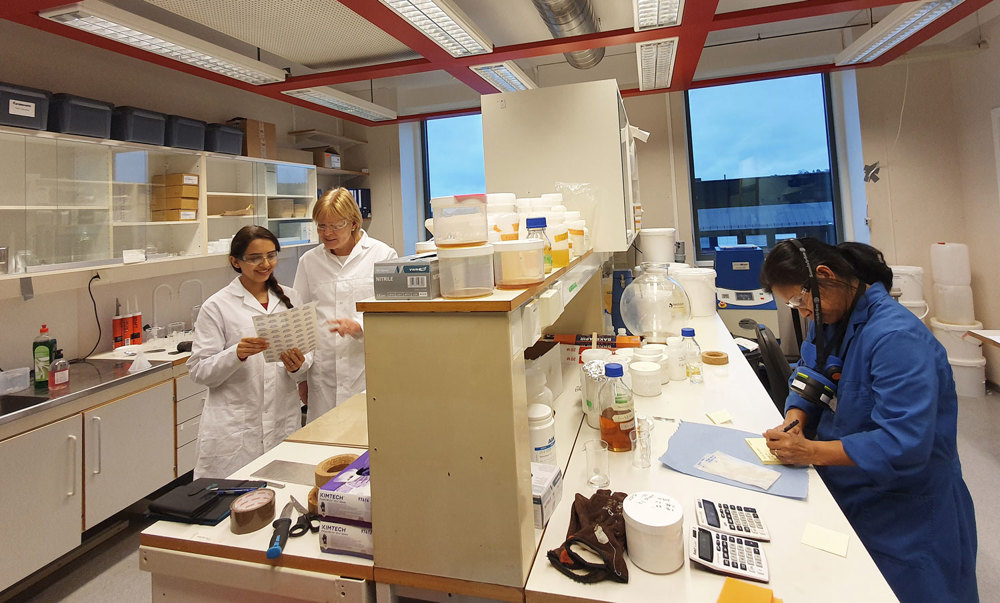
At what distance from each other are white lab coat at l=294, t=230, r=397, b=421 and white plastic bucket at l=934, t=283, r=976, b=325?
4.51 meters

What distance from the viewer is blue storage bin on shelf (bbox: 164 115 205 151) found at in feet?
10.6

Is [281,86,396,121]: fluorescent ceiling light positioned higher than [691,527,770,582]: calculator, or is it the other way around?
[281,86,396,121]: fluorescent ceiling light

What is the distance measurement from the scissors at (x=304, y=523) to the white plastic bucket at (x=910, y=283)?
474 cm

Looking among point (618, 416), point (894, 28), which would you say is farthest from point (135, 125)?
point (894, 28)

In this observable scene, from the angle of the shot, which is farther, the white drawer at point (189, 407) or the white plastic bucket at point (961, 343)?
the white plastic bucket at point (961, 343)

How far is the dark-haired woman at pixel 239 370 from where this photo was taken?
1.95 m

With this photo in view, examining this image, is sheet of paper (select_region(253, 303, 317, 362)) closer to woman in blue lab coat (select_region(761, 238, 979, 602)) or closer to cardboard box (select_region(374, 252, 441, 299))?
cardboard box (select_region(374, 252, 441, 299))

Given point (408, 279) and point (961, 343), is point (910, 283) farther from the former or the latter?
point (408, 279)

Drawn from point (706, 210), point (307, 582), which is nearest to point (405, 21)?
point (307, 582)

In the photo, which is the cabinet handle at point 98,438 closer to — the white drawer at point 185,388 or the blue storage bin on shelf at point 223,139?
the white drawer at point 185,388

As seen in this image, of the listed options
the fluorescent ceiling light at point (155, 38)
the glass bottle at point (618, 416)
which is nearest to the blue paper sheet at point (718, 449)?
the glass bottle at point (618, 416)

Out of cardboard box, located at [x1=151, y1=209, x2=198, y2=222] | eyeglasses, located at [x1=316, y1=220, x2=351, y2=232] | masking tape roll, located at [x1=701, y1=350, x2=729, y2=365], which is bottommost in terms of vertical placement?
masking tape roll, located at [x1=701, y1=350, x2=729, y2=365]

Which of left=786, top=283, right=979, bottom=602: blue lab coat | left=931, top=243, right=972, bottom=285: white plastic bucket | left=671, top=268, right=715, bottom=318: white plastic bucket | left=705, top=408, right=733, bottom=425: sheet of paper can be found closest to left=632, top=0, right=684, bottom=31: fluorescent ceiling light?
left=671, top=268, right=715, bottom=318: white plastic bucket

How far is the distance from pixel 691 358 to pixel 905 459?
3.46ft
